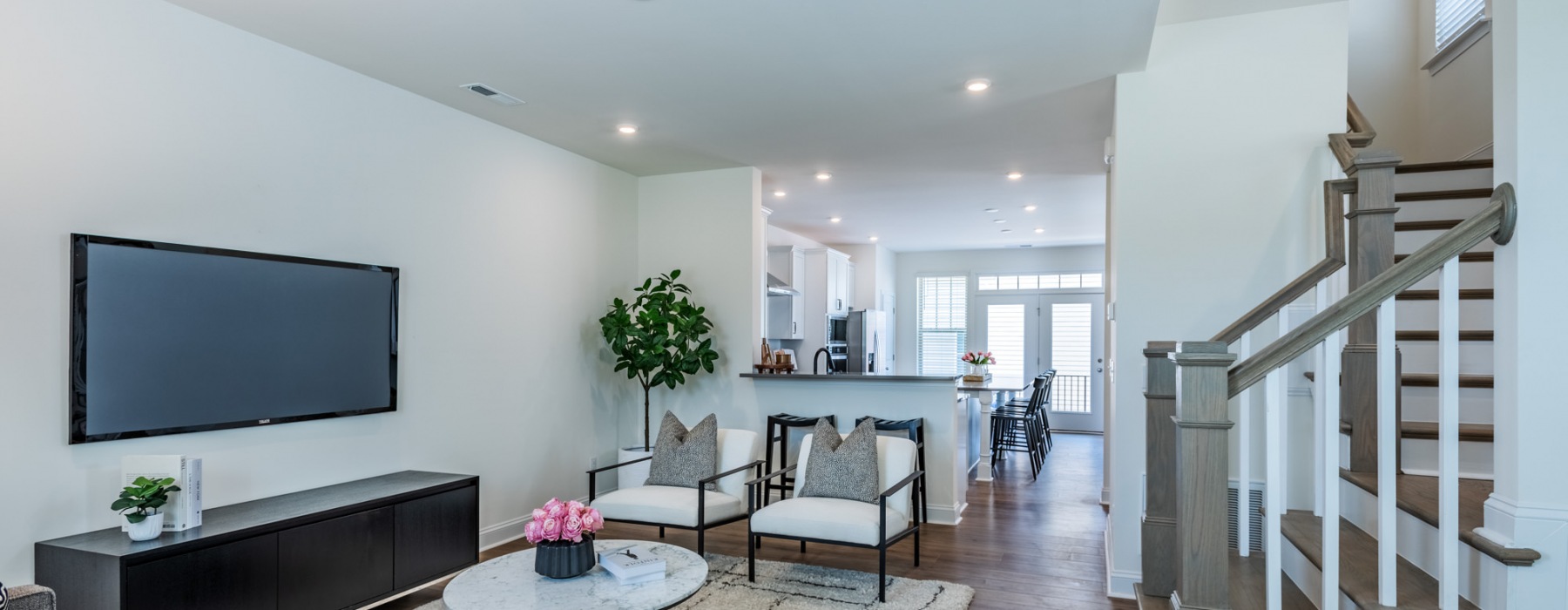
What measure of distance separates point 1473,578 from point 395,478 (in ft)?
13.6

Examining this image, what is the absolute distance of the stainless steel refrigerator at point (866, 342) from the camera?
994 centimetres

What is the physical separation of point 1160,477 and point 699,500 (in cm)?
222

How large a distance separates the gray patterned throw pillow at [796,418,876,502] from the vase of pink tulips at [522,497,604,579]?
1623mm

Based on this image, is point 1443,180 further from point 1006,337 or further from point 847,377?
point 1006,337

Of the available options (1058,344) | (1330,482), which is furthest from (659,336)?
(1058,344)

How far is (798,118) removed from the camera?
15.4 feet

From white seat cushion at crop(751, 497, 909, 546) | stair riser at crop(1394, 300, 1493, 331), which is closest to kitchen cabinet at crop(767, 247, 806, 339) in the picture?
white seat cushion at crop(751, 497, 909, 546)

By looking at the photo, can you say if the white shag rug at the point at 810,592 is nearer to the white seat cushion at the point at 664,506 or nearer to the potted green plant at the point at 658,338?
the white seat cushion at the point at 664,506

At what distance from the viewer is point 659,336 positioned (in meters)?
5.56

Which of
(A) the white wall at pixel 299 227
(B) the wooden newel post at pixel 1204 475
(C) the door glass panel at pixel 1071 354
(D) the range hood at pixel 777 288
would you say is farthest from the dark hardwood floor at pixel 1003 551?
(C) the door glass panel at pixel 1071 354

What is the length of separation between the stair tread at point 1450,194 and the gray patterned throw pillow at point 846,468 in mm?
2864

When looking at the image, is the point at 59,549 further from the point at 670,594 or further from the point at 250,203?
the point at 670,594

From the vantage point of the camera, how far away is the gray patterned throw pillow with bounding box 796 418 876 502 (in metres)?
4.25

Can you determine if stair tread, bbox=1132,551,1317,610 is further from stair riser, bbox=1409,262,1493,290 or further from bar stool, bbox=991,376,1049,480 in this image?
bar stool, bbox=991,376,1049,480
